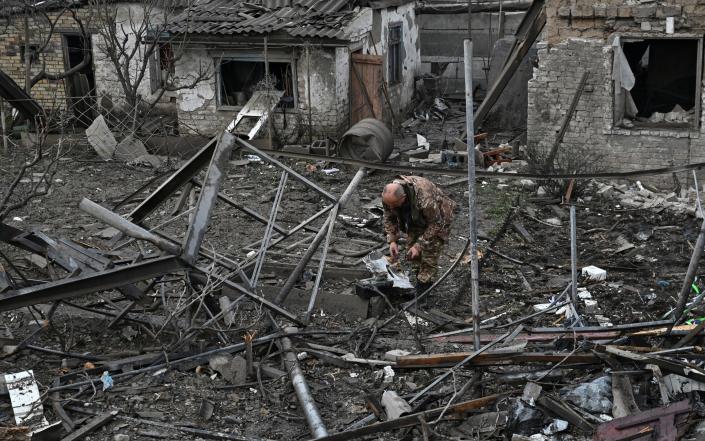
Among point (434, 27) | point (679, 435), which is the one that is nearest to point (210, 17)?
point (434, 27)

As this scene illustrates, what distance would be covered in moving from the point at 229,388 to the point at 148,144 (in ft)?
33.6

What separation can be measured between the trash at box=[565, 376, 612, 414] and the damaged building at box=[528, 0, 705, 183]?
785 centimetres

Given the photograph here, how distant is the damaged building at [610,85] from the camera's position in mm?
12383

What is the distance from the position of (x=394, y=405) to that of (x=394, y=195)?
8.91 ft

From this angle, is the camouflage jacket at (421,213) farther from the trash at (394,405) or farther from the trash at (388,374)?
the trash at (394,405)

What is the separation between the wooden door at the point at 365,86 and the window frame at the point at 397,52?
1844 mm

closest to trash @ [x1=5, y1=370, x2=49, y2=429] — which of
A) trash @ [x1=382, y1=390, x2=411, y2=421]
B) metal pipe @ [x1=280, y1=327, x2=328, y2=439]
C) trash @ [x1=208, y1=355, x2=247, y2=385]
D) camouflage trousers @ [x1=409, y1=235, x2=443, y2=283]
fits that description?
trash @ [x1=208, y1=355, x2=247, y2=385]

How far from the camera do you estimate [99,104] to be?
58.6ft

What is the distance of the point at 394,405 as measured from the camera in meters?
5.84

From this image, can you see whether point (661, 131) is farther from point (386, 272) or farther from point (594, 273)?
point (386, 272)

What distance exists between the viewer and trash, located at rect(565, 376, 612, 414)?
225 inches

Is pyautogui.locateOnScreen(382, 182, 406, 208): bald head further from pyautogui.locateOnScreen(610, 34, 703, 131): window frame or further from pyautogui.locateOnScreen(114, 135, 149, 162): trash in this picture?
pyautogui.locateOnScreen(114, 135, 149, 162): trash

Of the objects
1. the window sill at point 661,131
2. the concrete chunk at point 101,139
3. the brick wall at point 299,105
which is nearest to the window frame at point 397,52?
the brick wall at point 299,105

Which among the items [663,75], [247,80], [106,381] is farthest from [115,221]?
[247,80]
